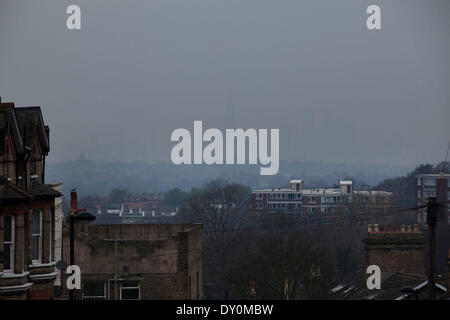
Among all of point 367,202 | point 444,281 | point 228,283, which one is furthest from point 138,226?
point 367,202

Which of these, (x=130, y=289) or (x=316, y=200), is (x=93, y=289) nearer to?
(x=130, y=289)

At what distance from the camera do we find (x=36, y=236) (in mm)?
30750

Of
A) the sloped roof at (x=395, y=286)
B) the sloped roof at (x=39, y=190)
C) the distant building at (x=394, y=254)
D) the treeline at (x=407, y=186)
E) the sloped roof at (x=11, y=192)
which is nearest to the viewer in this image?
the sloped roof at (x=11, y=192)

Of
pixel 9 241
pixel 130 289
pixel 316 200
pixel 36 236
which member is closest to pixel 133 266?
pixel 130 289

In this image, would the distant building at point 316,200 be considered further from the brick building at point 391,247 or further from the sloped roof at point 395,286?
the sloped roof at point 395,286

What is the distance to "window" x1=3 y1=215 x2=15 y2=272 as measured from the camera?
2753 centimetres

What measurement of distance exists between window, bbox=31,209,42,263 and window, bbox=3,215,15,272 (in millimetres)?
2858

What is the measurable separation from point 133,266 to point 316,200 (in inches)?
4663

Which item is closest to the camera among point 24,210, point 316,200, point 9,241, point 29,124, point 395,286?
point 9,241

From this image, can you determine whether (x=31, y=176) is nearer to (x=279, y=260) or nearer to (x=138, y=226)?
(x=138, y=226)

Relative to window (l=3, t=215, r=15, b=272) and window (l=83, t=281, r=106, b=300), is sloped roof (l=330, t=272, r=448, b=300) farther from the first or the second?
window (l=3, t=215, r=15, b=272)

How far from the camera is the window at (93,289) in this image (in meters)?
40.2

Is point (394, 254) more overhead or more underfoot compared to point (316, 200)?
more overhead

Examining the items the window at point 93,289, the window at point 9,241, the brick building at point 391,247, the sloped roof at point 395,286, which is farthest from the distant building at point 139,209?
the window at point 9,241
